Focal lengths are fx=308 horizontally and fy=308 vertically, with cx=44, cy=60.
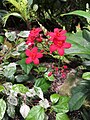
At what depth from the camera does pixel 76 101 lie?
211cm

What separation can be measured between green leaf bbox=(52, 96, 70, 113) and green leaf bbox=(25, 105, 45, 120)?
0.35 feet

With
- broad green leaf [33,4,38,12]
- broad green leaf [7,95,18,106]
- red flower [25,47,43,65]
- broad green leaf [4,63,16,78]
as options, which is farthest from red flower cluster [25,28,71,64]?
broad green leaf [33,4,38,12]

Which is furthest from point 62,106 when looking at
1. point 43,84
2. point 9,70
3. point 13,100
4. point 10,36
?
point 10,36

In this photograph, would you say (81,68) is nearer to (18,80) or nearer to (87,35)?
(87,35)

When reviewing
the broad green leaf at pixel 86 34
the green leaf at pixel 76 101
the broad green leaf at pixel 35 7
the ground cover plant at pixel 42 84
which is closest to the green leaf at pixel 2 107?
the ground cover plant at pixel 42 84

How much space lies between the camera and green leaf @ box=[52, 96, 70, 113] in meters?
2.11

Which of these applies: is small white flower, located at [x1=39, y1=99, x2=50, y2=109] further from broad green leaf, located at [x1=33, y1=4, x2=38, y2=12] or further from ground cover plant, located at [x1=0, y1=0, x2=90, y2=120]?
broad green leaf, located at [x1=33, y1=4, x2=38, y2=12]

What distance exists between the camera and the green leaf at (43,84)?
7.31 ft

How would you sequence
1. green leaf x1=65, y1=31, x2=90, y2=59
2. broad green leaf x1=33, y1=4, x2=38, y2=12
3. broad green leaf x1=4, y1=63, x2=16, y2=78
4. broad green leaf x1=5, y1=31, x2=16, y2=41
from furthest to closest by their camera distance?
broad green leaf x1=33, y1=4, x2=38, y2=12, broad green leaf x1=5, y1=31, x2=16, y2=41, broad green leaf x1=4, y1=63, x2=16, y2=78, green leaf x1=65, y1=31, x2=90, y2=59

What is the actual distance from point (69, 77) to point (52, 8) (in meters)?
1.36

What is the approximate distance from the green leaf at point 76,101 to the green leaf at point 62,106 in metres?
0.03

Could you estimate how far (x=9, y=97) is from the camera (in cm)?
212

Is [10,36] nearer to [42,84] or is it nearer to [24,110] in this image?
[42,84]

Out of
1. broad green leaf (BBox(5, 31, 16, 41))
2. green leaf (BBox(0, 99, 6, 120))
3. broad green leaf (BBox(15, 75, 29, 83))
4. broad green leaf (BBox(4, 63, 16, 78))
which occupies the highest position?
broad green leaf (BBox(5, 31, 16, 41))
